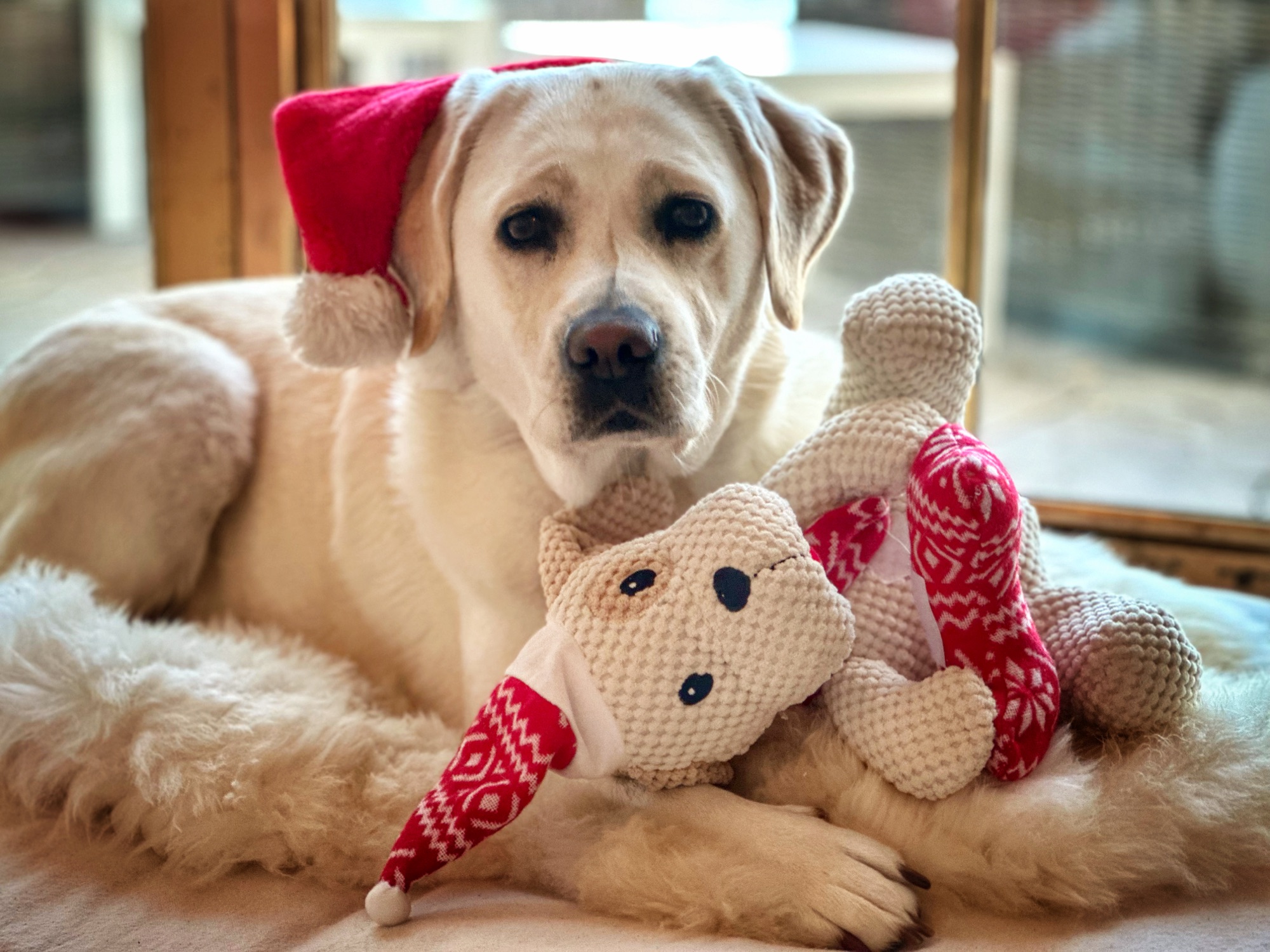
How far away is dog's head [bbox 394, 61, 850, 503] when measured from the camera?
51.9 inches

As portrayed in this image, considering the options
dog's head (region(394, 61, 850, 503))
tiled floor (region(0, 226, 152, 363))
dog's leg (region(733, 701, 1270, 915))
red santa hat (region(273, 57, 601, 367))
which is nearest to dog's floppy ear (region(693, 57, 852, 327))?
dog's head (region(394, 61, 850, 503))

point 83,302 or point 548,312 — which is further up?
point 548,312

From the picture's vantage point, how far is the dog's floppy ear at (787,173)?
1.54m

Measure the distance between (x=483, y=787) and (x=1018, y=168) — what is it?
2.86 m

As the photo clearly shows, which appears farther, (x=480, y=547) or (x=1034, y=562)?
(x=480, y=547)

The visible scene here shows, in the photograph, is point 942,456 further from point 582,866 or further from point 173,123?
point 173,123

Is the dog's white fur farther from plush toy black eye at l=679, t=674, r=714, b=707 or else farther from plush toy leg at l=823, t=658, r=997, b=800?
plush toy black eye at l=679, t=674, r=714, b=707

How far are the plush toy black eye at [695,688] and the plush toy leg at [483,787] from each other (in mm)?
124

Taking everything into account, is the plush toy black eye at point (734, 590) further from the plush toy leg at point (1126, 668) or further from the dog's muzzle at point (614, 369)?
the plush toy leg at point (1126, 668)

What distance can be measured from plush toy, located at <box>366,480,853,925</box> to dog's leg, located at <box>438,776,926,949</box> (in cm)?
9

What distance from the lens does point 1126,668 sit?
1.26 m

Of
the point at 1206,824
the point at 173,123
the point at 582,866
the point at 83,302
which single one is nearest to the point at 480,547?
the point at 582,866

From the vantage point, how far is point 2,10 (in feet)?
9.78

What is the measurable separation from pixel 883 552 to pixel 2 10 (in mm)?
2906
